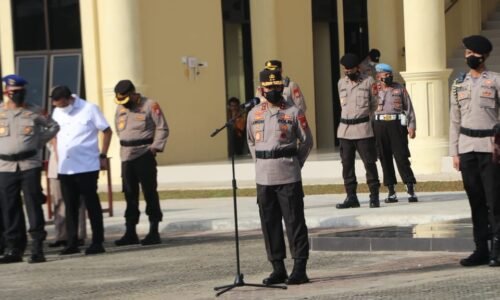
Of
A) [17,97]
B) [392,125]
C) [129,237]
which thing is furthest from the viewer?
[392,125]

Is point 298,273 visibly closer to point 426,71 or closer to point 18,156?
point 18,156

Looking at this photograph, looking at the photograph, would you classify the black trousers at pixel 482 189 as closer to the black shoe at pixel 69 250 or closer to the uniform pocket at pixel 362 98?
the black shoe at pixel 69 250

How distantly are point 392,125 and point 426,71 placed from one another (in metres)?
5.40

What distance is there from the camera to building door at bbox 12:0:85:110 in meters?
26.7

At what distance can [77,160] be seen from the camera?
47.0 ft

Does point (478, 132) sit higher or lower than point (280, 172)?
higher

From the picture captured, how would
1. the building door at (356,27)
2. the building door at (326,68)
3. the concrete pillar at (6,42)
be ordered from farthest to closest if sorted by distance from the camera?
the building door at (356,27)
the building door at (326,68)
the concrete pillar at (6,42)

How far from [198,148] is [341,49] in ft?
19.2

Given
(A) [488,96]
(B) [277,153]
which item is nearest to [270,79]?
(B) [277,153]

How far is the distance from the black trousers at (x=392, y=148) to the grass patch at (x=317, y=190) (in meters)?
1.82

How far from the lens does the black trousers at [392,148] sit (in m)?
17.6

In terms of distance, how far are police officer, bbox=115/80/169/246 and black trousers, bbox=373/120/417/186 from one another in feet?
12.8

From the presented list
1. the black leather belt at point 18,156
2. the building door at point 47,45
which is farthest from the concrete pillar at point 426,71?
the black leather belt at point 18,156

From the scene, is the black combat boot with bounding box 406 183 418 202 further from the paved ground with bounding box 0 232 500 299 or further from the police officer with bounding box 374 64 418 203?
the paved ground with bounding box 0 232 500 299
